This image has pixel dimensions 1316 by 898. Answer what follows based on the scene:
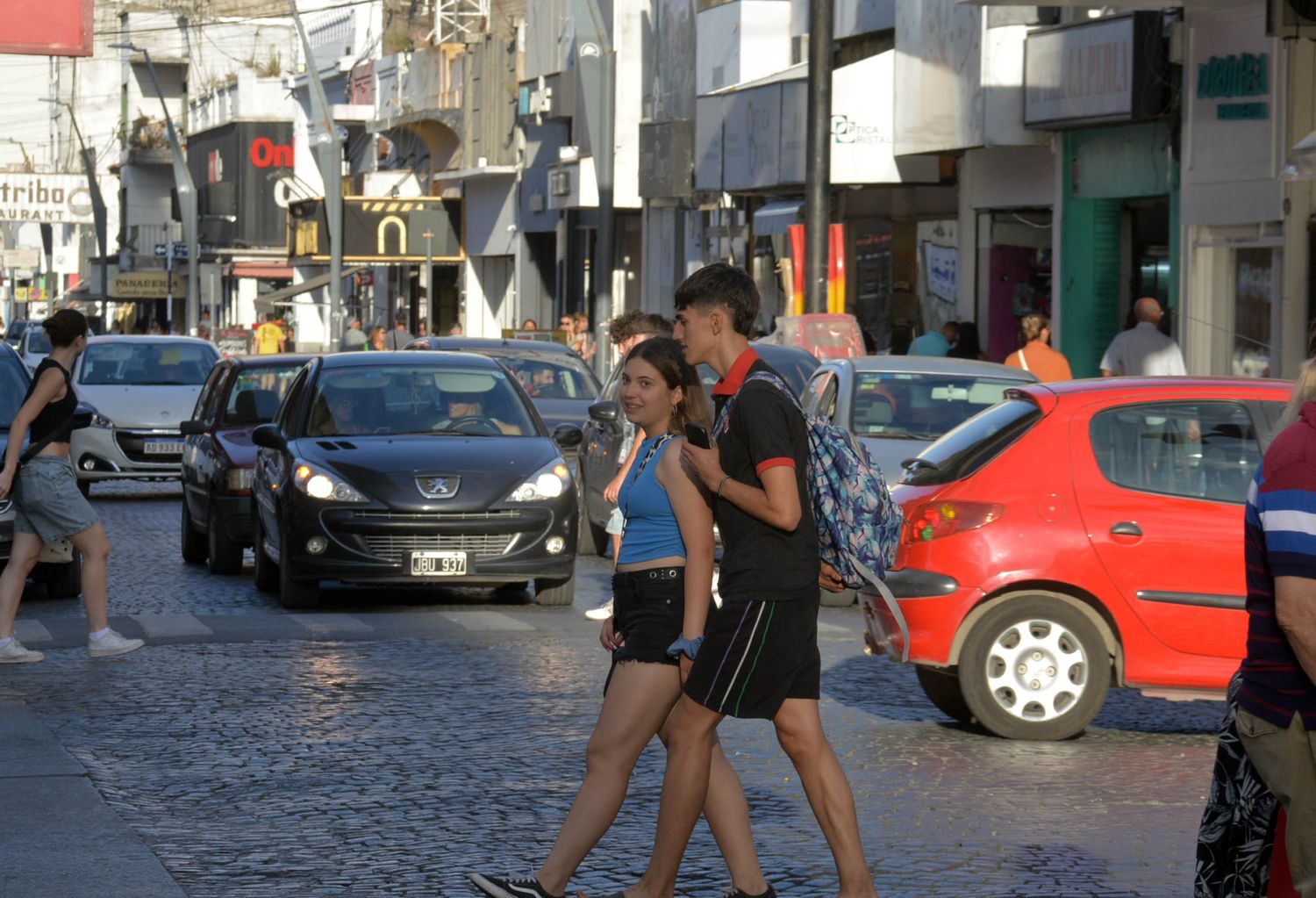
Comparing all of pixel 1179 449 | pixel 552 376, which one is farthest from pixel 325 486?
pixel 552 376

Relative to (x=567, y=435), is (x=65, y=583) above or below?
below

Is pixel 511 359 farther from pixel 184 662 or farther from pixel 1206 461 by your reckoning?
pixel 1206 461

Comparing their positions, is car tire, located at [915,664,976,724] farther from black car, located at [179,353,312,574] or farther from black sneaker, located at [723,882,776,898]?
black car, located at [179,353,312,574]

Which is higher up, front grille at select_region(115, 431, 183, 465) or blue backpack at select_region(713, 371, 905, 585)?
blue backpack at select_region(713, 371, 905, 585)

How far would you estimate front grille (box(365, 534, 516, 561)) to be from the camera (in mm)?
13523

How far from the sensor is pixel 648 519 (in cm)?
609

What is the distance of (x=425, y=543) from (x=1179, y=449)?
5.25 meters

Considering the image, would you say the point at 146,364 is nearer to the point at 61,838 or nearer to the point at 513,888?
the point at 61,838

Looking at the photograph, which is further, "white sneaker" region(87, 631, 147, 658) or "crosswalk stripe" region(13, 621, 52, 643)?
"crosswalk stripe" region(13, 621, 52, 643)

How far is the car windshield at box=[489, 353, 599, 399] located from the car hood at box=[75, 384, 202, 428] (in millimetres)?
3350

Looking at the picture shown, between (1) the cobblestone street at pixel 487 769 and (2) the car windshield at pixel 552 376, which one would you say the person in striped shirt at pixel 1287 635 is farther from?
(2) the car windshield at pixel 552 376

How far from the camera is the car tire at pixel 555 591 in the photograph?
14219 mm

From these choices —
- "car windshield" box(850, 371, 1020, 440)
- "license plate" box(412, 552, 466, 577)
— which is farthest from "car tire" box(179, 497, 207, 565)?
"car windshield" box(850, 371, 1020, 440)

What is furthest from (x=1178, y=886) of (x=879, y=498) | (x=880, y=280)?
(x=880, y=280)
